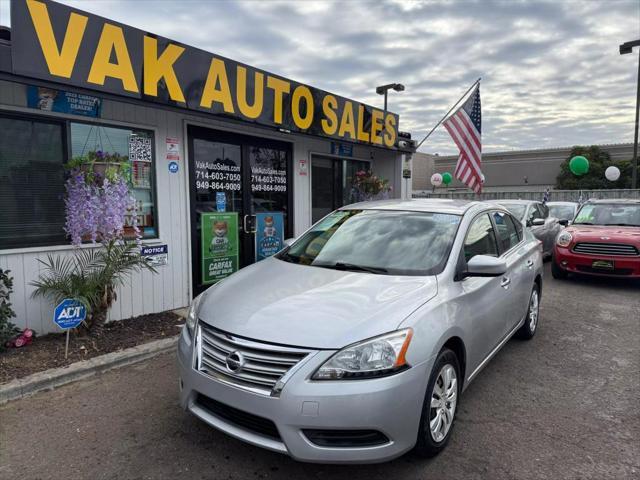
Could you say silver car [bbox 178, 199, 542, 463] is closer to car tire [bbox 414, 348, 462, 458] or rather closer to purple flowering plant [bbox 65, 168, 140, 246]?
car tire [bbox 414, 348, 462, 458]

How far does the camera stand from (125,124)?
5344 mm

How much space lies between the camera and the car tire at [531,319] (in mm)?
5000

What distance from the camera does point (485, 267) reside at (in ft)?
10.3

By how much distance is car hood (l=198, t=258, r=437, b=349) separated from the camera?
8.09ft

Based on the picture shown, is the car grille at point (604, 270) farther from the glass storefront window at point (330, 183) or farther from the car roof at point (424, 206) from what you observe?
the car roof at point (424, 206)

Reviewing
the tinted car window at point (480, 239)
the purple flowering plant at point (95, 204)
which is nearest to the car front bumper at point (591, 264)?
the tinted car window at point (480, 239)

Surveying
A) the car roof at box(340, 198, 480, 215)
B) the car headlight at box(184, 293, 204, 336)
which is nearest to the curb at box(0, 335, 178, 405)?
the car headlight at box(184, 293, 204, 336)

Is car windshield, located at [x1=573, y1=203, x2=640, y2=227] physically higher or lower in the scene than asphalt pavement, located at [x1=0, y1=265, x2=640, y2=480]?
higher

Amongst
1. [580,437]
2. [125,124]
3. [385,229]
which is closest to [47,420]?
[385,229]

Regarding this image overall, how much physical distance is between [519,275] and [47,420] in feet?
14.2

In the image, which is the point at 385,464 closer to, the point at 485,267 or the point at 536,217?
the point at 485,267

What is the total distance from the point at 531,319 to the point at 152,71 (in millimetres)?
5119

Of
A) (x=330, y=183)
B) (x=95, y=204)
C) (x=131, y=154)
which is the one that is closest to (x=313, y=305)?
(x=95, y=204)

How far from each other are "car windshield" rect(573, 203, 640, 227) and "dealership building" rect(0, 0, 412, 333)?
16.4 feet
